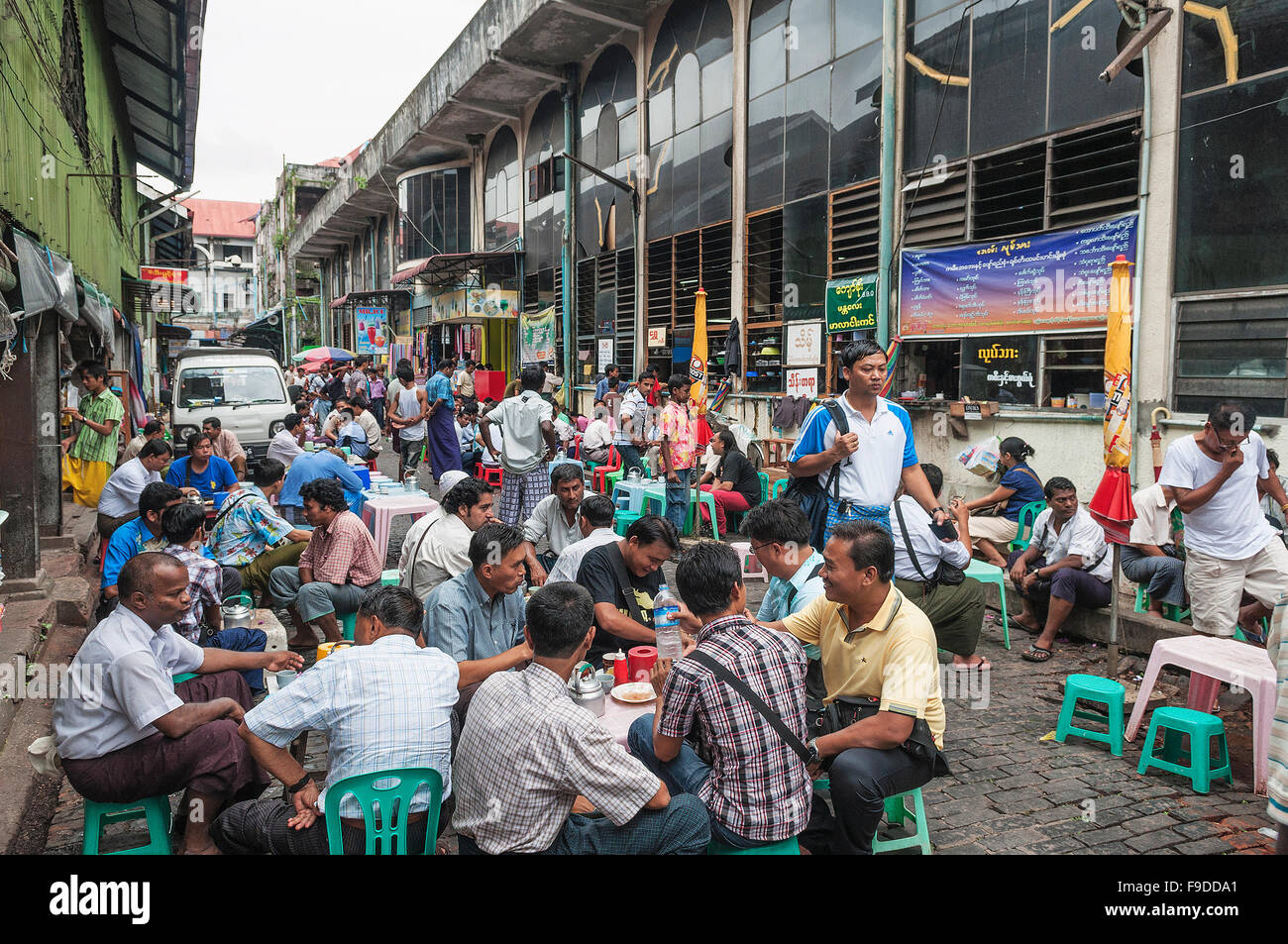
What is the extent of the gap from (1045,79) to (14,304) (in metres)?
8.83

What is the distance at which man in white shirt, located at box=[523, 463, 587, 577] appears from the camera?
5961 mm

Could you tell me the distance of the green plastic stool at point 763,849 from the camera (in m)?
3.01

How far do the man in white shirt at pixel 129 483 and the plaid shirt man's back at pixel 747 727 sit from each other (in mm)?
5914

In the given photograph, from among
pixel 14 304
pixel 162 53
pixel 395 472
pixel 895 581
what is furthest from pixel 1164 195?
pixel 162 53

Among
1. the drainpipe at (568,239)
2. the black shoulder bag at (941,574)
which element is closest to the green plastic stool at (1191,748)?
the black shoulder bag at (941,574)

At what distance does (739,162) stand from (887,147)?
3.30m

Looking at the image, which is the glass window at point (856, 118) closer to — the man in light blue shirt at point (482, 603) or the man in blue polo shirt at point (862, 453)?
the man in blue polo shirt at point (862, 453)

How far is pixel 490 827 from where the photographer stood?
276cm

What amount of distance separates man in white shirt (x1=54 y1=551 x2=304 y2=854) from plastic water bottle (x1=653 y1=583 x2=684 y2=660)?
1.75m

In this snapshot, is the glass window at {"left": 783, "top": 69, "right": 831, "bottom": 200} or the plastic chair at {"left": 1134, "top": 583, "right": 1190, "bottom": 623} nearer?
the plastic chair at {"left": 1134, "top": 583, "right": 1190, "bottom": 623}

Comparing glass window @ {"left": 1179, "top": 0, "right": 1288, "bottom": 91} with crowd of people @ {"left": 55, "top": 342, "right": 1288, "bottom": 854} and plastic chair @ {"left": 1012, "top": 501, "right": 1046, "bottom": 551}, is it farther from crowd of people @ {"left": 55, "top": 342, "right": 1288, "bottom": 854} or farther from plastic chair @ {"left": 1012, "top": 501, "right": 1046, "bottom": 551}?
plastic chair @ {"left": 1012, "top": 501, "right": 1046, "bottom": 551}

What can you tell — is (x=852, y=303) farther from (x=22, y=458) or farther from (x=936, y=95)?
(x=22, y=458)

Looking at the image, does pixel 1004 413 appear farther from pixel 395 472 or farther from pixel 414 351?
pixel 414 351

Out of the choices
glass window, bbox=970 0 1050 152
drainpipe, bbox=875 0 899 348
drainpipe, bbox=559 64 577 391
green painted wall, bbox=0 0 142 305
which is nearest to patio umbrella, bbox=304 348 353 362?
drainpipe, bbox=559 64 577 391
